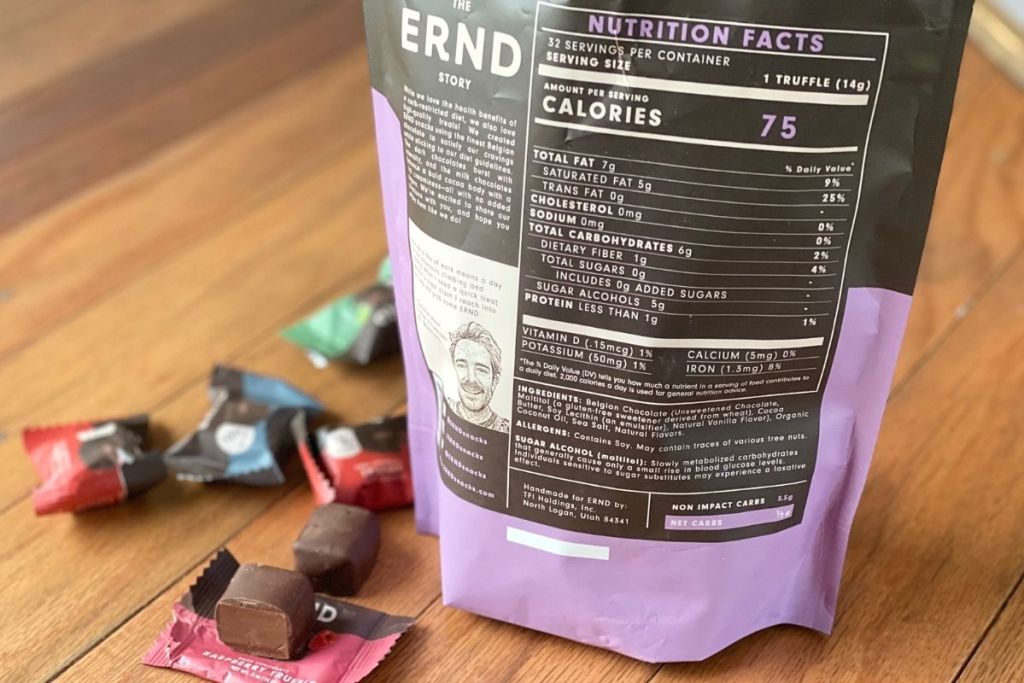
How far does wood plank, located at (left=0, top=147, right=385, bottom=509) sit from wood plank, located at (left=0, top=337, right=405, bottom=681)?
0.07 meters

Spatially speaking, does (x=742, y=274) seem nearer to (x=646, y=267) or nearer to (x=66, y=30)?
(x=646, y=267)

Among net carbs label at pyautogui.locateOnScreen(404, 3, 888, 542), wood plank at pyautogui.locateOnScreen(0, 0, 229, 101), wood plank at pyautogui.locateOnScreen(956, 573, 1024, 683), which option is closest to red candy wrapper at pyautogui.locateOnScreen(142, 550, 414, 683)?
net carbs label at pyautogui.locateOnScreen(404, 3, 888, 542)

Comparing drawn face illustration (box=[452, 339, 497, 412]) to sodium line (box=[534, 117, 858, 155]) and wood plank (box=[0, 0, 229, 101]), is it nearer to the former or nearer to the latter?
sodium line (box=[534, 117, 858, 155])

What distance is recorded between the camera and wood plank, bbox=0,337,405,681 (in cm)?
78

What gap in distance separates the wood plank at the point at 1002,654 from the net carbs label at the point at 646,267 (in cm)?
16

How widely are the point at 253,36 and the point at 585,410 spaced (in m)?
0.99

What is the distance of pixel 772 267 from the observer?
2.14 ft

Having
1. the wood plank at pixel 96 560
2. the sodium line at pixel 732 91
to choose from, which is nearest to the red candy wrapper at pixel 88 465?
the wood plank at pixel 96 560

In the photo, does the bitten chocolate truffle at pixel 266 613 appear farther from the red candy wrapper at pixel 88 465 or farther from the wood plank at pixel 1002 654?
the wood plank at pixel 1002 654

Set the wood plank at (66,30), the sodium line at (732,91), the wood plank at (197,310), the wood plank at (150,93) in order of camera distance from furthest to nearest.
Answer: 1. the wood plank at (66,30)
2. the wood plank at (150,93)
3. the wood plank at (197,310)
4. the sodium line at (732,91)

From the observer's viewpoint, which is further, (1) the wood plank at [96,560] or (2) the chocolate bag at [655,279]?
(1) the wood plank at [96,560]

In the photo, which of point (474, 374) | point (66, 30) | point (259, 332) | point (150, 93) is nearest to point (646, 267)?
point (474, 374)

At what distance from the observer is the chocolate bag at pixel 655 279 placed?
607mm

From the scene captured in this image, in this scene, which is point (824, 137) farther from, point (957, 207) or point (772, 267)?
point (957, 207)
